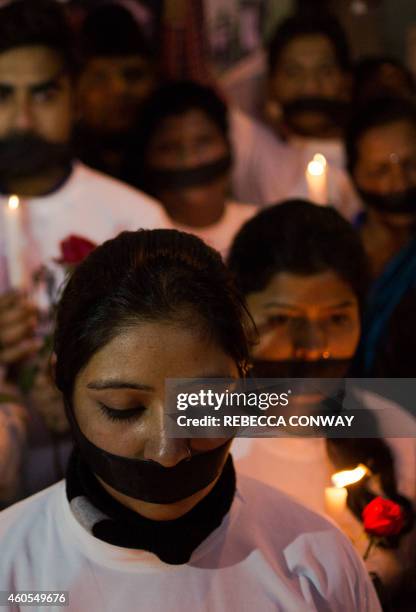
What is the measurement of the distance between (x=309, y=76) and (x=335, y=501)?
150 cm

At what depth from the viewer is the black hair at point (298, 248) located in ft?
3.66

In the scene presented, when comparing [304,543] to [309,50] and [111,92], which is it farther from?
[309,50]

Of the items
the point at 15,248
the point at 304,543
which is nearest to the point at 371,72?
the point at 15,248

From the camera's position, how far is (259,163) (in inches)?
91.5

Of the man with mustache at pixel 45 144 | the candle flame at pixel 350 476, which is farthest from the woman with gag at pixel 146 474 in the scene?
the man with mustache at pixel 45 144

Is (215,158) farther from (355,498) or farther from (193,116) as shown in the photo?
(355,498)

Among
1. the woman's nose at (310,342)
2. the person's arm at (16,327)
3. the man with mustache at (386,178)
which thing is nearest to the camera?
the woman's nose at (310,342)

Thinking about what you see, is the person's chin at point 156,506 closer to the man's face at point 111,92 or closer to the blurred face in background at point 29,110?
the blurred face in background at point 29,110

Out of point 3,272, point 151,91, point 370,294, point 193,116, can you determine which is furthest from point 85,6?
point 370,294

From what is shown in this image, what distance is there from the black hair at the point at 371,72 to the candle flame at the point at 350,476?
1.53 metres

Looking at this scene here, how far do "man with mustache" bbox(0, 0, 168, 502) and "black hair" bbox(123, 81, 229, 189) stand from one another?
212 mm

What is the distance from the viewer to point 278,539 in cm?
91

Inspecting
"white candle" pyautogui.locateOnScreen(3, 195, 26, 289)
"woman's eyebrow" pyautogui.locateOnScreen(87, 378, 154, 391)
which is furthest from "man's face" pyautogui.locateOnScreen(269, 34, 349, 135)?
"woman's eyebrow" pyautogui.locateOnScreen(87, 378, 154, 391)

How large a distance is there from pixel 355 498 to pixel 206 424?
22 centimetres
